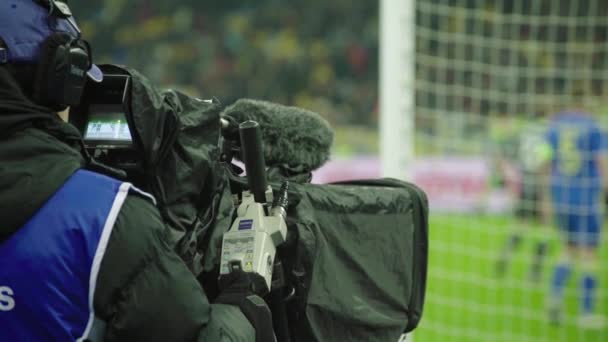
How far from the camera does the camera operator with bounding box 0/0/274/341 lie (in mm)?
1177

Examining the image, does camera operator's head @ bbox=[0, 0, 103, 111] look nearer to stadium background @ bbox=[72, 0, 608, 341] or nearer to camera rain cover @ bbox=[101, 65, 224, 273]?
camera rain cover @ bbox=[101, 65, 224, 273]

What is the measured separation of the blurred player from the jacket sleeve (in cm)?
502

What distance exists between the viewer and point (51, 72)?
1226 mm

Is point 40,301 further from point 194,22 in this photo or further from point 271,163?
point 194,22

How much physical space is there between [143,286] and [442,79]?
7.54 metres

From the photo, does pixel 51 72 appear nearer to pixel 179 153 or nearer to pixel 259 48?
pixel 179 153

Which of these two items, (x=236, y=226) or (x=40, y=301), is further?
(x=236, y=226)

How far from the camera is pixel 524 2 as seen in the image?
8.80m

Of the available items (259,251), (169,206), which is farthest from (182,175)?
(259,251)

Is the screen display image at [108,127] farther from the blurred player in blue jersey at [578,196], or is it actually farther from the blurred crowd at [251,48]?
the blurred crowd at [251,48]

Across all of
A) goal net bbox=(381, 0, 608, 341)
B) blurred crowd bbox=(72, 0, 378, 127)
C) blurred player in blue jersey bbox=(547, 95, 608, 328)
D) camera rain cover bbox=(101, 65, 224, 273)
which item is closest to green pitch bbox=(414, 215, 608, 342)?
goal net bbox=(381, 0, 608, 341)

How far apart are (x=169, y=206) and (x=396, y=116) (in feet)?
6.65

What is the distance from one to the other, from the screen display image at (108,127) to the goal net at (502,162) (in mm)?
2881

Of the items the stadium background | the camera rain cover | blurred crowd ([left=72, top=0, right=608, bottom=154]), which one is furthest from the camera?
blurred crowd ([left=72, top=0, right=608, bottom=154])
